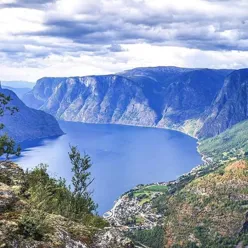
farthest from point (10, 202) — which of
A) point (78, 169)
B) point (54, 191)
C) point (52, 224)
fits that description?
point (78, 169)

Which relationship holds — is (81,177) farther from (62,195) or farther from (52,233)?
(52,233)

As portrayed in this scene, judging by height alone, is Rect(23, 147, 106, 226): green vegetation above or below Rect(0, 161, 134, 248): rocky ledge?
above

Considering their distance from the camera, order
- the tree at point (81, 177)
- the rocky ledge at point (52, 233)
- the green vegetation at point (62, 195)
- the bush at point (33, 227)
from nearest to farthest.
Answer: the rocky ledge at point (52, 233), the bush at point (33, 227), the green vegetation at point (62, 195), the tree at point (81, 177)

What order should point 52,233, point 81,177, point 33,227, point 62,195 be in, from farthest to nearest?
point 81,177 → point 62,195 → point 52,233 → point 33,227

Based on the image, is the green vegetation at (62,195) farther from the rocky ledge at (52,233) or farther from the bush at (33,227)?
the bush at (33,227)

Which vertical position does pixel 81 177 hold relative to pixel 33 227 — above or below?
above

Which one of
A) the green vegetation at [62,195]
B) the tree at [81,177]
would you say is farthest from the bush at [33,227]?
the tree at [81,177]

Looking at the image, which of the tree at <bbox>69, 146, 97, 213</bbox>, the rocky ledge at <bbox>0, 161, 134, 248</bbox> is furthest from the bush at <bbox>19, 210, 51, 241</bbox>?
the tree at <bbox>69, 146, 97, 213</bbox>

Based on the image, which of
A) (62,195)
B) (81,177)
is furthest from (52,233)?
(81,177)

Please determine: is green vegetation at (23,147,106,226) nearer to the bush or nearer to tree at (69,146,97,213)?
tree at (69,146,97,213)

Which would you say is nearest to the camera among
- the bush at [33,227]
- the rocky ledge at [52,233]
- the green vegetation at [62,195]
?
the rocky ledge at [52,233]

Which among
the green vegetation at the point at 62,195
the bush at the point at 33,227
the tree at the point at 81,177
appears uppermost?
the tree at the point at 81,177
